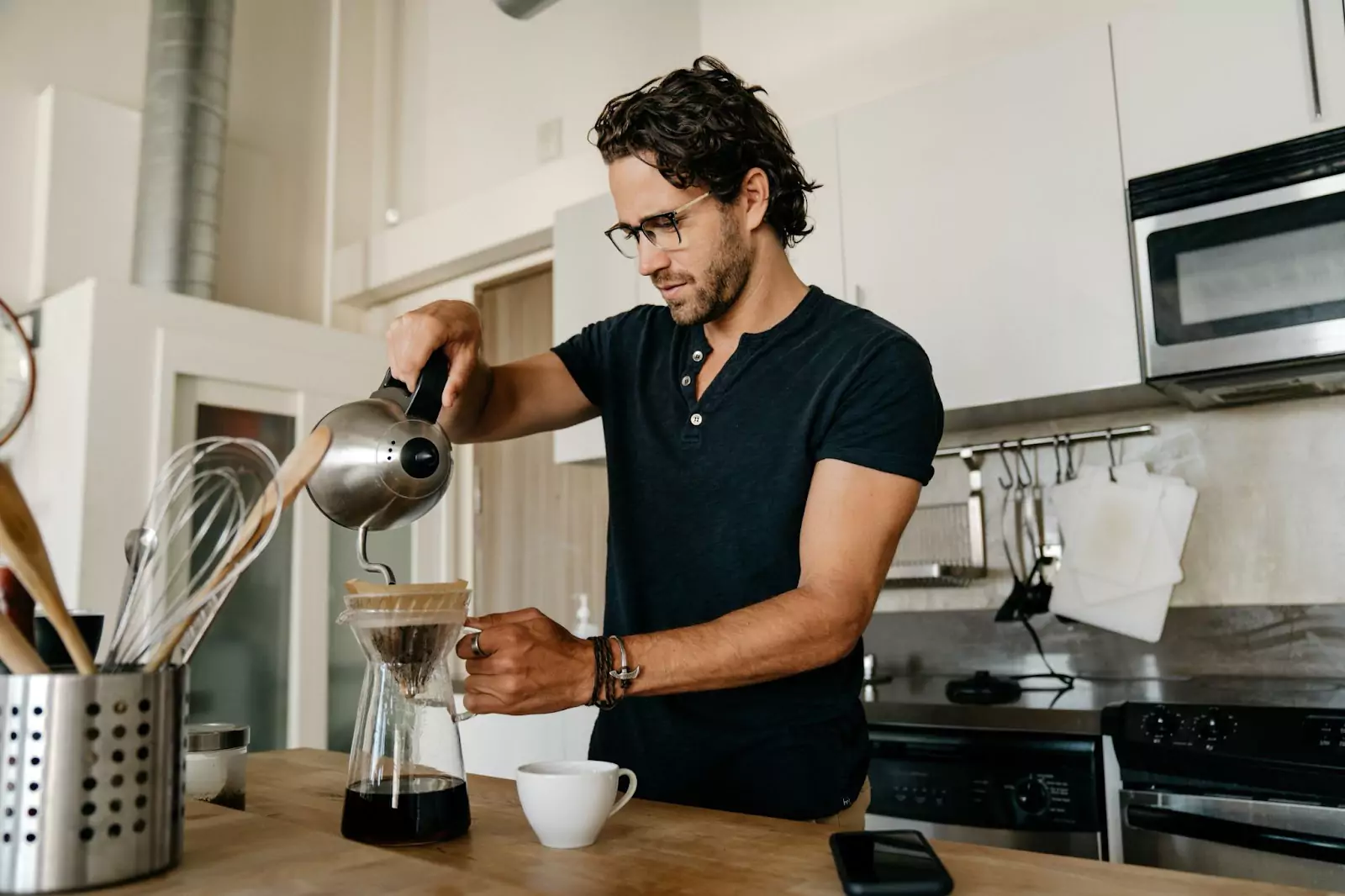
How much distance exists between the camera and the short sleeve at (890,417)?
3.60 feet

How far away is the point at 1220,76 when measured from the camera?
5.80 ft

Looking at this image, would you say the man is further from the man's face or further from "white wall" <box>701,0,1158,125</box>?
"white wall" <box>701,0,1158,125</box>

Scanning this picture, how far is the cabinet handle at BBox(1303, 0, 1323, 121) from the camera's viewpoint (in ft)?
5.49

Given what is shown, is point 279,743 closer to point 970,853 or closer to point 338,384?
point 338,384

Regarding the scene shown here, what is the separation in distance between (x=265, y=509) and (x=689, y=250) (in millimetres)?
727

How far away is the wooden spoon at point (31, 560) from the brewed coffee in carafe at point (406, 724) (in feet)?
0.61

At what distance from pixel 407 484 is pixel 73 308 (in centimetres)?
198

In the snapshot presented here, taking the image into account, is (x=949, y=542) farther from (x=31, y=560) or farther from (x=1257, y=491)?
(x=31, y=560)

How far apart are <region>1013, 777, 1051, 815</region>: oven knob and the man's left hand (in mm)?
1004

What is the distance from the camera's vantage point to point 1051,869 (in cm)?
70

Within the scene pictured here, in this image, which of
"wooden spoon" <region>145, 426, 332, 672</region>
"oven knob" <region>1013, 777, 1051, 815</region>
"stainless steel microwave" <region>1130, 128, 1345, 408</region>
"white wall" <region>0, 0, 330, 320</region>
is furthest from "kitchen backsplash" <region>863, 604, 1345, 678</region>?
"white wall" <region>0, 0, 330, 320</region>

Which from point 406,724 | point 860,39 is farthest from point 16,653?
point 860,39

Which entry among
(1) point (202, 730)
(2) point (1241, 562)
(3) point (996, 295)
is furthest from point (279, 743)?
(2) point (1241, 562)

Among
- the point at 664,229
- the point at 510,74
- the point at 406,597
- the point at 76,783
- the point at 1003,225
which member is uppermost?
the point at 510,74
